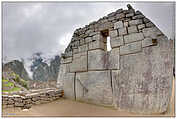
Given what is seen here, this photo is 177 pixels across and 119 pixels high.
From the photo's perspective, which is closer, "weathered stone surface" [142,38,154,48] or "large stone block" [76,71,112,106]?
"weathered stone surface" [142,38,154,48]

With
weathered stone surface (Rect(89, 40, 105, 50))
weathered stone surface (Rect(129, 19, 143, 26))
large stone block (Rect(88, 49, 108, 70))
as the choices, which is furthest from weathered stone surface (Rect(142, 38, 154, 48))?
weathered stone surface (Rect(89, 40, 105, 50))

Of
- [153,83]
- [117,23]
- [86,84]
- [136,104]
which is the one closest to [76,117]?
[86,84]

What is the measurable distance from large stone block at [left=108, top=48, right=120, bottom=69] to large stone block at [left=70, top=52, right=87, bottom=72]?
0.78 m

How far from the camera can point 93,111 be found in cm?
246

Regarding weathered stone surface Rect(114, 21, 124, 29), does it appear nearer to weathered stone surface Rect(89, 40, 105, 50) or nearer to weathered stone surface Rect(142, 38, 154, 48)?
weathered stone surface Rect(89, 40, 105, 50)

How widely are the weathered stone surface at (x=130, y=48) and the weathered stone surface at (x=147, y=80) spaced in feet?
0.34

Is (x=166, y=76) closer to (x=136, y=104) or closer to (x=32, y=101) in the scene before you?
(x=136, y=104)

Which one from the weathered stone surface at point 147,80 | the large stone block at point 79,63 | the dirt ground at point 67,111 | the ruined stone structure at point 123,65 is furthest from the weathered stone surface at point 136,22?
the dirt ground at point 67,111

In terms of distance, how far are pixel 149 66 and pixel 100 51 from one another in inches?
48.9

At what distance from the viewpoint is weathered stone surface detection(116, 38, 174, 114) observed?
6.68 feet

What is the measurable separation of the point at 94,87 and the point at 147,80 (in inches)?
50.8

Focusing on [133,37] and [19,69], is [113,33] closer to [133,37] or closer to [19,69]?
[133,37]

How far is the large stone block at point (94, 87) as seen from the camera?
264 centimetres

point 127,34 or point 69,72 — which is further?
point 69,72
